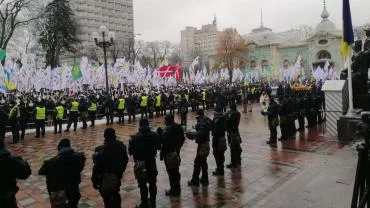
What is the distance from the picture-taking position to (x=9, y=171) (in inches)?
181

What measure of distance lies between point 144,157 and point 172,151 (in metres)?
0.78

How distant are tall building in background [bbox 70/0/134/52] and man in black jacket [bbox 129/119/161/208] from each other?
89.1 meters

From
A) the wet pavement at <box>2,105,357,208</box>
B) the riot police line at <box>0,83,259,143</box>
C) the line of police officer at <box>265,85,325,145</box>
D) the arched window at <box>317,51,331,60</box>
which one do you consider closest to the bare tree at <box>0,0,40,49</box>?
the riot police line at <box>0,83,259,143</box>

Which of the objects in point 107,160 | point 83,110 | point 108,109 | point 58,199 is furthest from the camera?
point 108,109

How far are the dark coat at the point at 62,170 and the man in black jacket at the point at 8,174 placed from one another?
373 mm

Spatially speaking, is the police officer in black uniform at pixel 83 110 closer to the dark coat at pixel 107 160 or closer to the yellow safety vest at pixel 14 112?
the yellow safety vest at pixel 14 112

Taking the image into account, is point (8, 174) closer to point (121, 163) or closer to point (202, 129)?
point (121, 163)

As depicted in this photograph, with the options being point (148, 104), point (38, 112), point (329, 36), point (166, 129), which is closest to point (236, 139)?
point (166, 129)

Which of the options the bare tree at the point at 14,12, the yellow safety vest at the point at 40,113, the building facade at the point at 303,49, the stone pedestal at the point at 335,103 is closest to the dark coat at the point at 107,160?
the stone pedestal at the point at 335,103

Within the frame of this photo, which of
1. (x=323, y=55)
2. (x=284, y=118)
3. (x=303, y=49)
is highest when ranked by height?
(x=303, y=49)

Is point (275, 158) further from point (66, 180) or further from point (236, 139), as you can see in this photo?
point (66, 180)

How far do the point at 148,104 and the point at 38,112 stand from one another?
676 centimetres

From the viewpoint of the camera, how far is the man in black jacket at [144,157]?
248 inches

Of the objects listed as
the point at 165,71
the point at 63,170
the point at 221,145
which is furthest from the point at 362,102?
the point at 165,71
